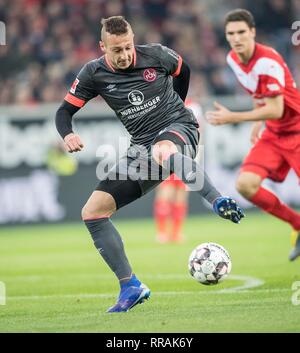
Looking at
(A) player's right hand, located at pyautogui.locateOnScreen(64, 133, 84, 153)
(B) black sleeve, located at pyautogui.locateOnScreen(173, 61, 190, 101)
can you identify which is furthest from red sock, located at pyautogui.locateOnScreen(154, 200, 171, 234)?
(A) player's right hand, located at pyautogui.locateOnScreen(64, 133, 84, 153)

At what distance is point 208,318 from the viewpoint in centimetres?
614

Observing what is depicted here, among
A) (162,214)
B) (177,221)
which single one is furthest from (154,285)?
(162,214)

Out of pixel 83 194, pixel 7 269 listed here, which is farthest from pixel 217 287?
pixel 83 194

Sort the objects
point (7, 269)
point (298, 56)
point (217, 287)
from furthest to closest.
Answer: point (298, 56) → point (7, 269) → point (217, 287)

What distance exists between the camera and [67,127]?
7.09 meters

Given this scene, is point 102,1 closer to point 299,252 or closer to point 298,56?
point 298,56

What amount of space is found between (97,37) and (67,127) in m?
11.7

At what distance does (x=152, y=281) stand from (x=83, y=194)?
7242 millimetres

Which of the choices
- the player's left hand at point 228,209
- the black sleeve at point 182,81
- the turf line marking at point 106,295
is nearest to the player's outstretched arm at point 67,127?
the black sleeve at point 182,81

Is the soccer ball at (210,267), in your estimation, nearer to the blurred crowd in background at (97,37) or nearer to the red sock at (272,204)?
the red sock at (272,204)

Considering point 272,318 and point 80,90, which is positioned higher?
point 80,90

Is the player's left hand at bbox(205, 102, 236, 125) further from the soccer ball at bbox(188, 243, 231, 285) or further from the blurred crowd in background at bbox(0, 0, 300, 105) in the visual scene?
the blurred crowd in background at bbox(0, 0, 300, 105)

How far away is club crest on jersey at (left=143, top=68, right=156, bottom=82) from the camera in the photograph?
7098 mm

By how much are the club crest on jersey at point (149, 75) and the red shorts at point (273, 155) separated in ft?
6.61
